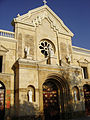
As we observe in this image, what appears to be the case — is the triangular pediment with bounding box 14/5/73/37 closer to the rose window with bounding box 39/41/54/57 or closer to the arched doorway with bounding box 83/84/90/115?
the rose window with bounding box 39/41/54/57

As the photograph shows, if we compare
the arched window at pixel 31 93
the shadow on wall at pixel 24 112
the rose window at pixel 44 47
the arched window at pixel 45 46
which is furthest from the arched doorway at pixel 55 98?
the rose window at pixel 44 47

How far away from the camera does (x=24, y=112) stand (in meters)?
13.1

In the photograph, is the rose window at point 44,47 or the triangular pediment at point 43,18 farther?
the rose window at point 44,47

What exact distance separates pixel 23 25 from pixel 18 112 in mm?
10161

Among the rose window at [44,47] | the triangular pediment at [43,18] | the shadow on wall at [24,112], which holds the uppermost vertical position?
the triangular pediment at [43,18]

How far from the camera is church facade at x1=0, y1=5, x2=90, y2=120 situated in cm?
1420

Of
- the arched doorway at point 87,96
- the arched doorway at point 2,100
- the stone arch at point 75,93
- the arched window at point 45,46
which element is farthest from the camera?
the arched doorway at point 87,96

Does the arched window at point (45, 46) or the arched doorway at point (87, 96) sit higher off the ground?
the arched window at point (45, 46)

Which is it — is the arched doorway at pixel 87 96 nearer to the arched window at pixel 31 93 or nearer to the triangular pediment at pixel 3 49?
the arched window at pixel 31 93

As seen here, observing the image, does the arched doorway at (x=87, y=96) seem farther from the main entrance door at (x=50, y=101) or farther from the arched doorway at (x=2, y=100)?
the arched doorway at (x=2, y=100)

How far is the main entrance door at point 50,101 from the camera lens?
52.9 ft

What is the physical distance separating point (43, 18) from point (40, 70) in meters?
8.03

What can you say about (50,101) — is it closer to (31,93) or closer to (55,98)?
(55,98)

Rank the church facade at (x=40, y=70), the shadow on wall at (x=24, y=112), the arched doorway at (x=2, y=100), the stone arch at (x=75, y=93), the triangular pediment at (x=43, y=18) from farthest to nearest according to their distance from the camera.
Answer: the triangular pediment at (x=43, y=18)
the stone arch at (x=75, y=93)
the church facade at (x=40, y=70)
the arched doorway at (x=2, y=100)
the shadow on wall at (x=24, y=112)
